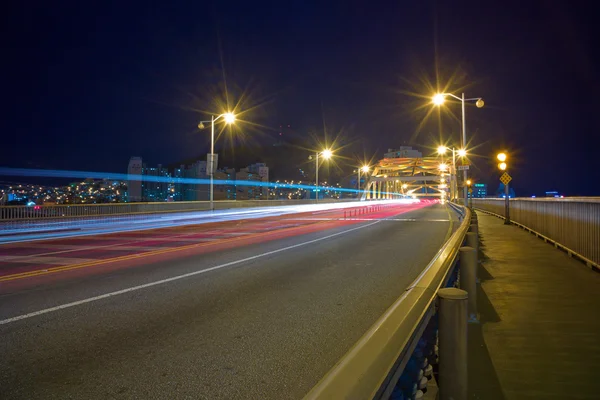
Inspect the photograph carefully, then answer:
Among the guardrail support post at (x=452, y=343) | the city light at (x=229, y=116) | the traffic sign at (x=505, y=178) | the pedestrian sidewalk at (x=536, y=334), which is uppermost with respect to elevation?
the city light at (x=229, y=116)

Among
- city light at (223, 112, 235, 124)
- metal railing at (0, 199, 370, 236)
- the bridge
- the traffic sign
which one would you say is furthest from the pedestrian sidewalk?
city light at (223, 112, 235, 124)

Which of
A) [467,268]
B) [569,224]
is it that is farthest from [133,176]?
[467,268]

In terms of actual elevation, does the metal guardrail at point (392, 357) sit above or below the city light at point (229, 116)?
below

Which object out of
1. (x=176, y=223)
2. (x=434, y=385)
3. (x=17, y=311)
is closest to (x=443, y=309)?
(x=434, y=385)

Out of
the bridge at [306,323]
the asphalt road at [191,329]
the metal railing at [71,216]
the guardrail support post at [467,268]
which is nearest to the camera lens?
the bridge at [306,323]

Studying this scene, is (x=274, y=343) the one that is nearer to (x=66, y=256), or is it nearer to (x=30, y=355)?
(x=30, y=355)

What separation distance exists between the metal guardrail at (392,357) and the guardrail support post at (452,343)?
142 mm

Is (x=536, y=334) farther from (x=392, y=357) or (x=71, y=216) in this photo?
(x=71, y=216)

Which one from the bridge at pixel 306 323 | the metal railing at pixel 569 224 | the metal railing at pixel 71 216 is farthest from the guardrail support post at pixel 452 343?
→ the metal railing at pixel 71 216

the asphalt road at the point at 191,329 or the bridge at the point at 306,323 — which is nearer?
the bridge at the point at 306,323

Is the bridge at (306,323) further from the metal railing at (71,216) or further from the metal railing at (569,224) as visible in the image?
the metal railing at (71,216)

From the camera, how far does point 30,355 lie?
183 inches

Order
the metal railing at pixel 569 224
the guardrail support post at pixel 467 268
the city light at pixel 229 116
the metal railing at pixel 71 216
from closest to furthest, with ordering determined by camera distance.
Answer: the guardrail support post at pixel 467 268
the metal railing at pixel 569 224
the metal railing at pixel 71 216
the city light at pixel 229 116

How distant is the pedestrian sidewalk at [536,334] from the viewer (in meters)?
4.20
